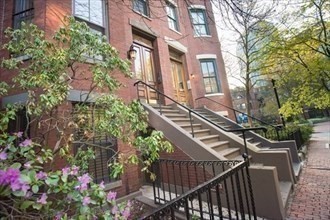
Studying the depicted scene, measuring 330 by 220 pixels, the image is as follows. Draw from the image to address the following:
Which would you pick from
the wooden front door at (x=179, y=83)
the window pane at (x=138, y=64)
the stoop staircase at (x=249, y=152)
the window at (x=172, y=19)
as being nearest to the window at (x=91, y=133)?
the stoop staircase at (x=249, y=152)

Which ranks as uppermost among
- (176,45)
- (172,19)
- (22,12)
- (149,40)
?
(172,19)

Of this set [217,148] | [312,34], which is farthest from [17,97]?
[312,34]

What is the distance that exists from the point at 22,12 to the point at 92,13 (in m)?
1.84

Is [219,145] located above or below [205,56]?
below

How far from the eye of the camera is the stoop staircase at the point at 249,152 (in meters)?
4.27

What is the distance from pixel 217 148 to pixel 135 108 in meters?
3.32

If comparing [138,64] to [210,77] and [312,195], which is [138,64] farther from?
[312,195]

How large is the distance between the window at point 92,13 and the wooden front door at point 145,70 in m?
2.06

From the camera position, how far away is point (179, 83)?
1145cm

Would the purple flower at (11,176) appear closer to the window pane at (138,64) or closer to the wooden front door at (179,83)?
the window pane at (138,64)

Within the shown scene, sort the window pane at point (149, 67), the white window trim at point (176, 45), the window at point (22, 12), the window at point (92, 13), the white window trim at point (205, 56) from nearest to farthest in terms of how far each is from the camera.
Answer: the window at point (22, 12) → the window at point (92, 13) → the window pane at point (149, 67) → the white window trim at point (176, 45) → the white window trim at point (205, 56)

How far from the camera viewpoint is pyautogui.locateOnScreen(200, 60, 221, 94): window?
12.8 meters

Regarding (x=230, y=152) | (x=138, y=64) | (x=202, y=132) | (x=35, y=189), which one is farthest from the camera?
(x=138, y=64)

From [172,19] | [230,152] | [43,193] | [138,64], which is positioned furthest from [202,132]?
[172,19]
